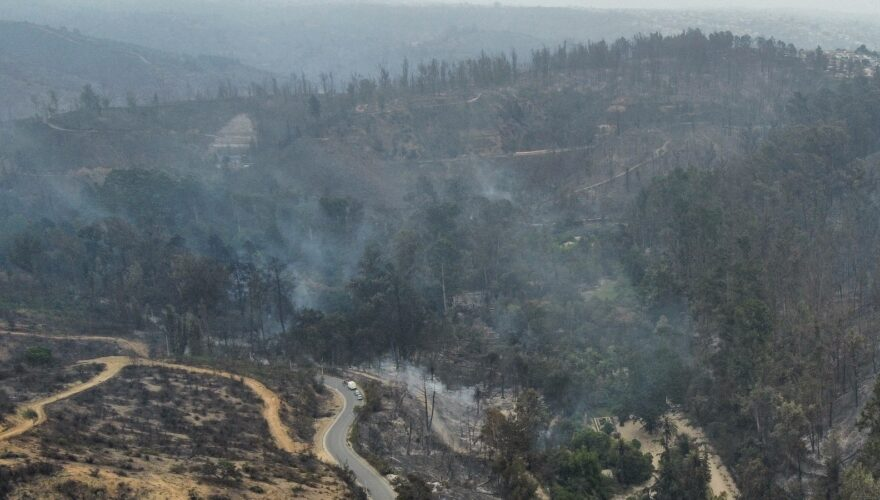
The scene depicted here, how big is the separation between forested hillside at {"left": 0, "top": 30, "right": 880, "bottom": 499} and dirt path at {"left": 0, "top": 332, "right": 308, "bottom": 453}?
3.73 meters

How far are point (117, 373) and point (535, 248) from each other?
3713cm

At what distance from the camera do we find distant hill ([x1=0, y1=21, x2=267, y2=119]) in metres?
156

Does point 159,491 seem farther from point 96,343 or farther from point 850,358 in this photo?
point 850,358

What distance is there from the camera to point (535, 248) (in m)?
71.3

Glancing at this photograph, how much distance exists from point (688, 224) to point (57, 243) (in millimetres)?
45142

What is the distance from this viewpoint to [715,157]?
91.0 meters

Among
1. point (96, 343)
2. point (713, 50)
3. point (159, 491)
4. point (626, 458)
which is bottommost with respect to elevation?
point (626, 458)

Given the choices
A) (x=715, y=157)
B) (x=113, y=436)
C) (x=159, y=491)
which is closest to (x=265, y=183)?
(x=715, y=157)

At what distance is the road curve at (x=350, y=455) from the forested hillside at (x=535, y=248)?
1599 millimetres

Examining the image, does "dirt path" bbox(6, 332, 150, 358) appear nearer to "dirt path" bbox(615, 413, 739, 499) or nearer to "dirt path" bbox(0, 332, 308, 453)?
"dirt path" bbox(0, 332, 308, 453)

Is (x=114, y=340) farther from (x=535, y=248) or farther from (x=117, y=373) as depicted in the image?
(x=535, y=248)

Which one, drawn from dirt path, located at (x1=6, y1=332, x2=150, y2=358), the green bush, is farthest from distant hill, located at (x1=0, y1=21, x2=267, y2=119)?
the green bush

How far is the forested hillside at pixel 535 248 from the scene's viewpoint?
43.2 m

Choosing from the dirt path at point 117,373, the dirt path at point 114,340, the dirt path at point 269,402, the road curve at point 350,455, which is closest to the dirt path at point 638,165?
the dirt path at point 114,340
